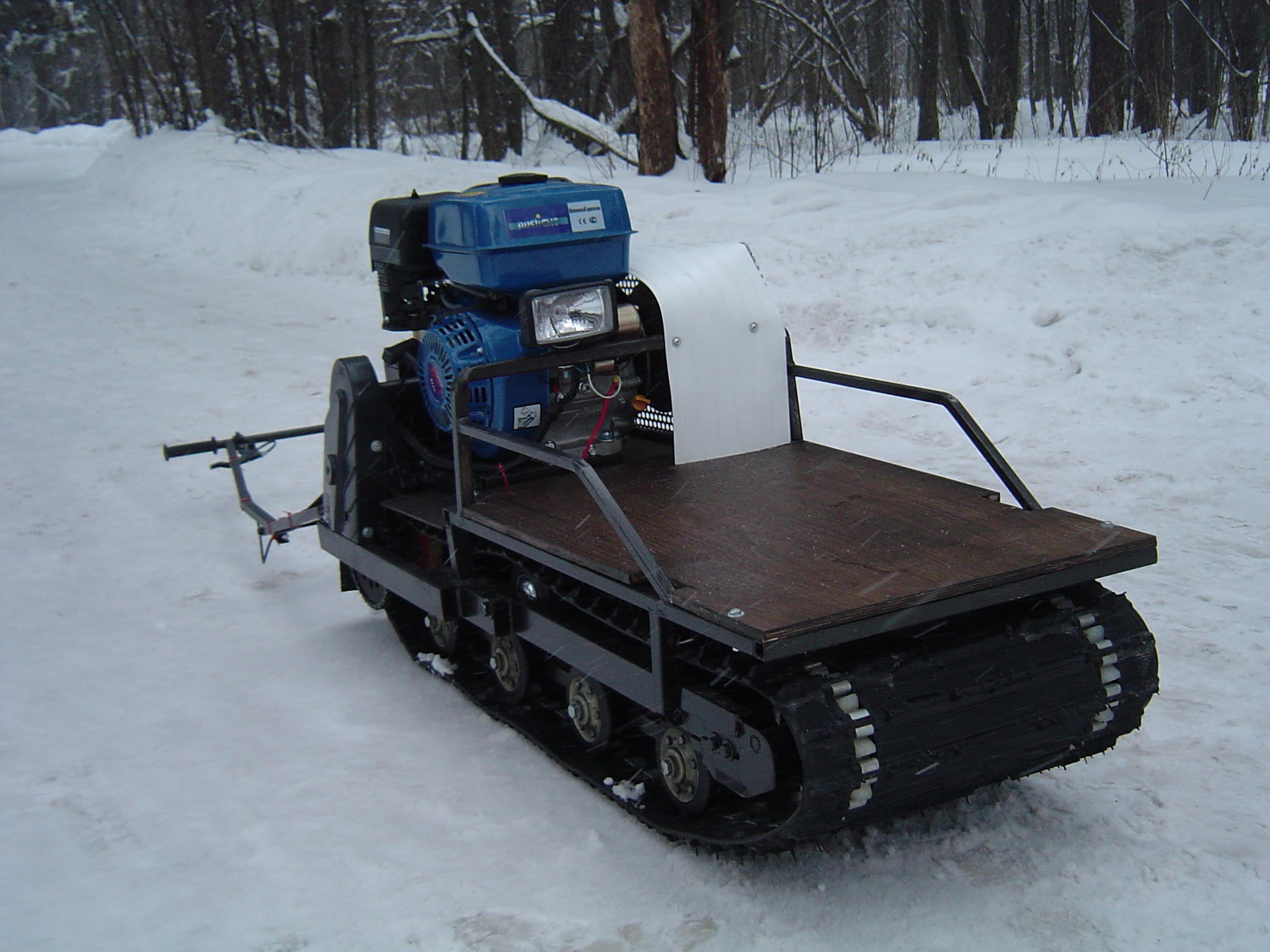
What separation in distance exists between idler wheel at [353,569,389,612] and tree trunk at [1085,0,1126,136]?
36.9 ft

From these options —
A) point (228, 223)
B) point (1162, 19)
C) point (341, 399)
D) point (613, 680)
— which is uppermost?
point (1162, 19)

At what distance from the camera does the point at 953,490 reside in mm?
3414

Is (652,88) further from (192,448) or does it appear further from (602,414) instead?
(602,414)

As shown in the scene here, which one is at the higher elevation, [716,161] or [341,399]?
[716,161]

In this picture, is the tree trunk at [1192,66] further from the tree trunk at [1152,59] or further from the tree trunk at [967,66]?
the tree trunk at [1152,59]

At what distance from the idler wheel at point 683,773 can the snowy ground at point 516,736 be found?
127mm

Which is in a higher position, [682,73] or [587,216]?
[682,73]

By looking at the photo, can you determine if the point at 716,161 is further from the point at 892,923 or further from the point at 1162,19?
the point at 892,923

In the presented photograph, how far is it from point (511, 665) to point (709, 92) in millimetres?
7739

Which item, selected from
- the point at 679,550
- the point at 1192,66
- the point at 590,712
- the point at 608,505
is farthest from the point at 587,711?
the point at 1192,66

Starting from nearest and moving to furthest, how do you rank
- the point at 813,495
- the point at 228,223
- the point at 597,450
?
the point at 813,495, the point at 597,450, the point at 228,223

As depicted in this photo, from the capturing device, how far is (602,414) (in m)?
3.95

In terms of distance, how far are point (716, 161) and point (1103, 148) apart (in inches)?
148

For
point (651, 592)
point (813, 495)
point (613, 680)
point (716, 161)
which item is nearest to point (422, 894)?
point (613, 680)
